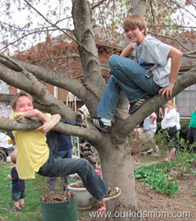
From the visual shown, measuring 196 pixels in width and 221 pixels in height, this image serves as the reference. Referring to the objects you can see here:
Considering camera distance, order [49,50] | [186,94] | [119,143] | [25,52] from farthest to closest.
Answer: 1. [186,94]
2. [25,52]
3. [49,50]
4. [119,143]

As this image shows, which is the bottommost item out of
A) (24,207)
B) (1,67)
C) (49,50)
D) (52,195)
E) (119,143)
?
(24,207)

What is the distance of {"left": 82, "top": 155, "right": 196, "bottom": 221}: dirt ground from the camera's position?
4117 mm

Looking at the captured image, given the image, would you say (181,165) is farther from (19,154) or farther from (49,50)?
(19,154)

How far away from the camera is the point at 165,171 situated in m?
6.38

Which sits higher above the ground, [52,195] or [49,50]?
[49,50]

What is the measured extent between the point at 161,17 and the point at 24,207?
5.14m

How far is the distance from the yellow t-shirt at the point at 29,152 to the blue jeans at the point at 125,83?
2.77ft

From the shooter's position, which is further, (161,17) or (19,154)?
(161,17)

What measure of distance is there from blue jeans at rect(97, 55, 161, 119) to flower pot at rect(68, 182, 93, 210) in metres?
1.97

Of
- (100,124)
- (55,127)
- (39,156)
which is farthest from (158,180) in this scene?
Result: (55,127)

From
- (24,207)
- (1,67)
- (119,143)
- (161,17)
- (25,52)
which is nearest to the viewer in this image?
(1,67)

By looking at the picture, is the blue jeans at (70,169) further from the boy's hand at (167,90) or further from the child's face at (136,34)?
the child's face at (136,34)

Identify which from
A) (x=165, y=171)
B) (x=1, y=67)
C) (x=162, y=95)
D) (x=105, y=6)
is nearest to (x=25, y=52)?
(x=105, y=6)

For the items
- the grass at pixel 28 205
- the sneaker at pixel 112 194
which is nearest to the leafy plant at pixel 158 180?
the grass at pixel 28 205
